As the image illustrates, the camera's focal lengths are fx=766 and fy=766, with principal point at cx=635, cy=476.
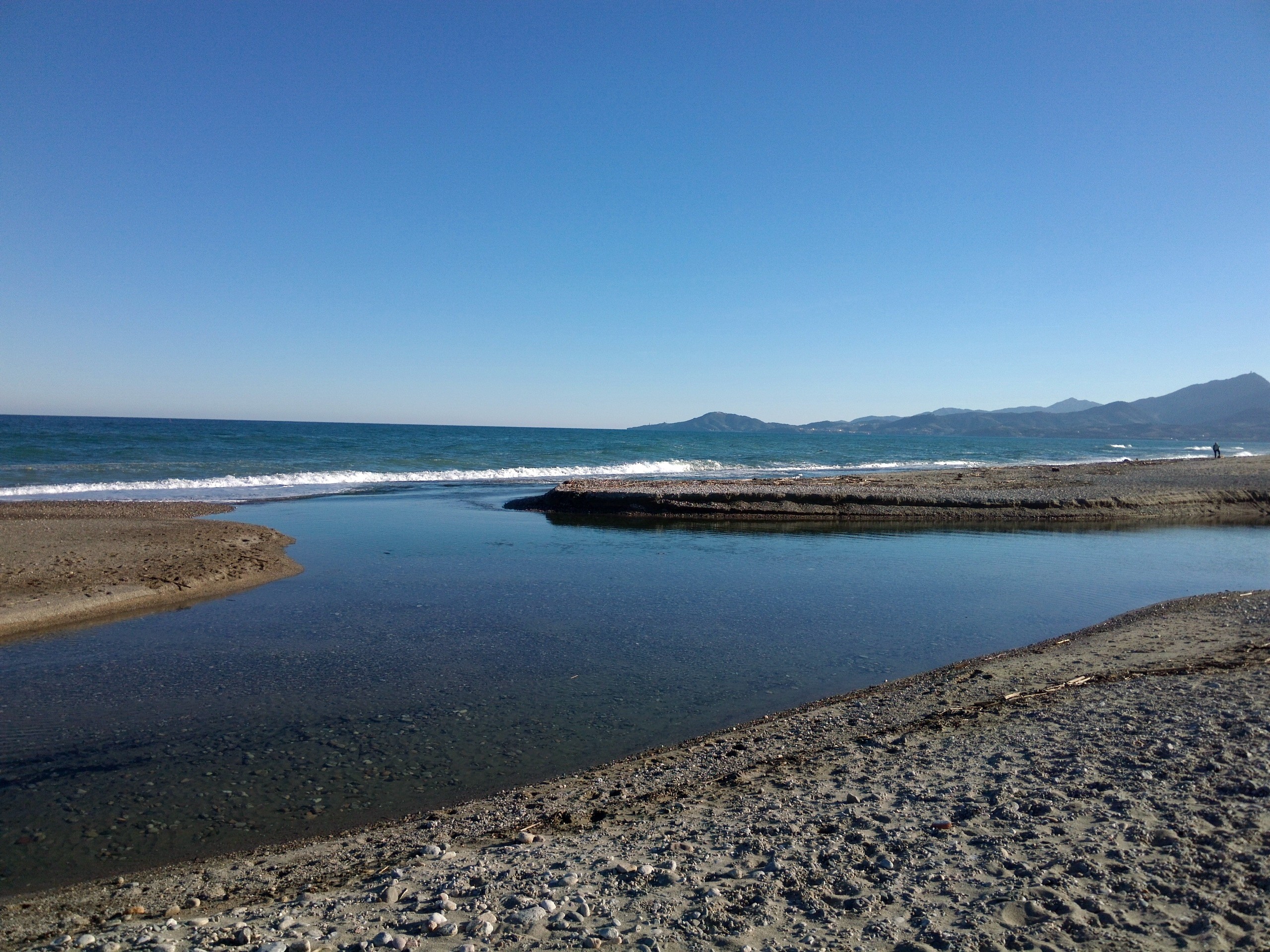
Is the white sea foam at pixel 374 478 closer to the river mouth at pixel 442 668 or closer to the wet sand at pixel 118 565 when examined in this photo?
the wet sand at pixel 118 565

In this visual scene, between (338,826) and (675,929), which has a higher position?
(675,929)

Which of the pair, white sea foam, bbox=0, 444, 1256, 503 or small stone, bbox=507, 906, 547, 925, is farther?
white sea foam, bbox=0, 444, 1256, 503

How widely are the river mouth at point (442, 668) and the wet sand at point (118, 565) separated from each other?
2.77 ft

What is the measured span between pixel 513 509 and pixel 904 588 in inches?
621

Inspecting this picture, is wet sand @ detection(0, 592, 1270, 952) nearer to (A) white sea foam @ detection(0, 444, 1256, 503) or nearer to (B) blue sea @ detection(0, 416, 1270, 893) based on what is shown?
(B) blue sea @ detection(0, 416, 1270, 893)

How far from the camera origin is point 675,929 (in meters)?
3.58

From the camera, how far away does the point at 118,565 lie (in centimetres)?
1390

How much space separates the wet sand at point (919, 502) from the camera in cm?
2481

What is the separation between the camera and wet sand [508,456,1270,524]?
81.4ft

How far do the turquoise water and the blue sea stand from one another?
14.4 metres

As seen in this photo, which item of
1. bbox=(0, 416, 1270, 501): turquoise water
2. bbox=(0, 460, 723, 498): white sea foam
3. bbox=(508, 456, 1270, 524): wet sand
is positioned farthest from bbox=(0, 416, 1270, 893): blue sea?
bbox=(0, 416, 1270, 501): turquoise water

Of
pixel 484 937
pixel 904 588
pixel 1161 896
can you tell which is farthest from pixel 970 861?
pixel 904 588

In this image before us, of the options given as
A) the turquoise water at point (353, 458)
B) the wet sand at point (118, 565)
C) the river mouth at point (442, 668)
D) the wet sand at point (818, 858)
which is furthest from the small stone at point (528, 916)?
the turquoise water at point (353, 458)

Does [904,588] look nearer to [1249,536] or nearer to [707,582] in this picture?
[707,582]
